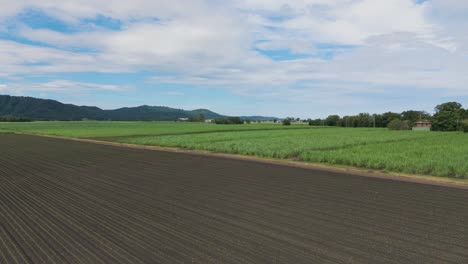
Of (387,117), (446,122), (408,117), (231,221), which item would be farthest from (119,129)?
(408,117)

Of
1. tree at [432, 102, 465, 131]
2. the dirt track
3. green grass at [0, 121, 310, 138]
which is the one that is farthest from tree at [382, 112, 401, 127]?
the dirt track

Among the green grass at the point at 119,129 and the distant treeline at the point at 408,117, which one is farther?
the distant treeline at the point at 408,117

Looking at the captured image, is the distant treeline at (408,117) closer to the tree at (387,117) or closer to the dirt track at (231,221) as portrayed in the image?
the tree at (387,117)

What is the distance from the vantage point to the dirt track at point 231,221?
4.99 metres

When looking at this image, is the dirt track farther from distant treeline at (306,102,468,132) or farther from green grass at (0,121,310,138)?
distant treeline at (306,102,468,132)

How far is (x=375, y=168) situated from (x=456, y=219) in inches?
318

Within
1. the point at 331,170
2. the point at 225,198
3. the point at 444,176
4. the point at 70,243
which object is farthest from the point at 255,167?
the point at 70,243

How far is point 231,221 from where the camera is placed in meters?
6.67

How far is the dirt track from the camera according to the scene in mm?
4992

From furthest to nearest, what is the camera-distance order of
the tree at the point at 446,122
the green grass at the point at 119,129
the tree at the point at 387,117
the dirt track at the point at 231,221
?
the tree at the point at 387,117 → the tree at the point at 446,122 → the green grass at the point at 119,129 → the dirt track at the point at 231,221

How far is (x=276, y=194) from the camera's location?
9.29m

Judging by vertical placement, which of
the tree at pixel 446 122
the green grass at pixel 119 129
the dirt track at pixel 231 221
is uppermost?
the tree at pixel 446 122

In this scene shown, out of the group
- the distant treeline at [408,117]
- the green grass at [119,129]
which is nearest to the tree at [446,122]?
the distant treeline at [408,117]

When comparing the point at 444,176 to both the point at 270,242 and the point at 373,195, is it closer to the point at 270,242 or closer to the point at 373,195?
the point at 373,195
